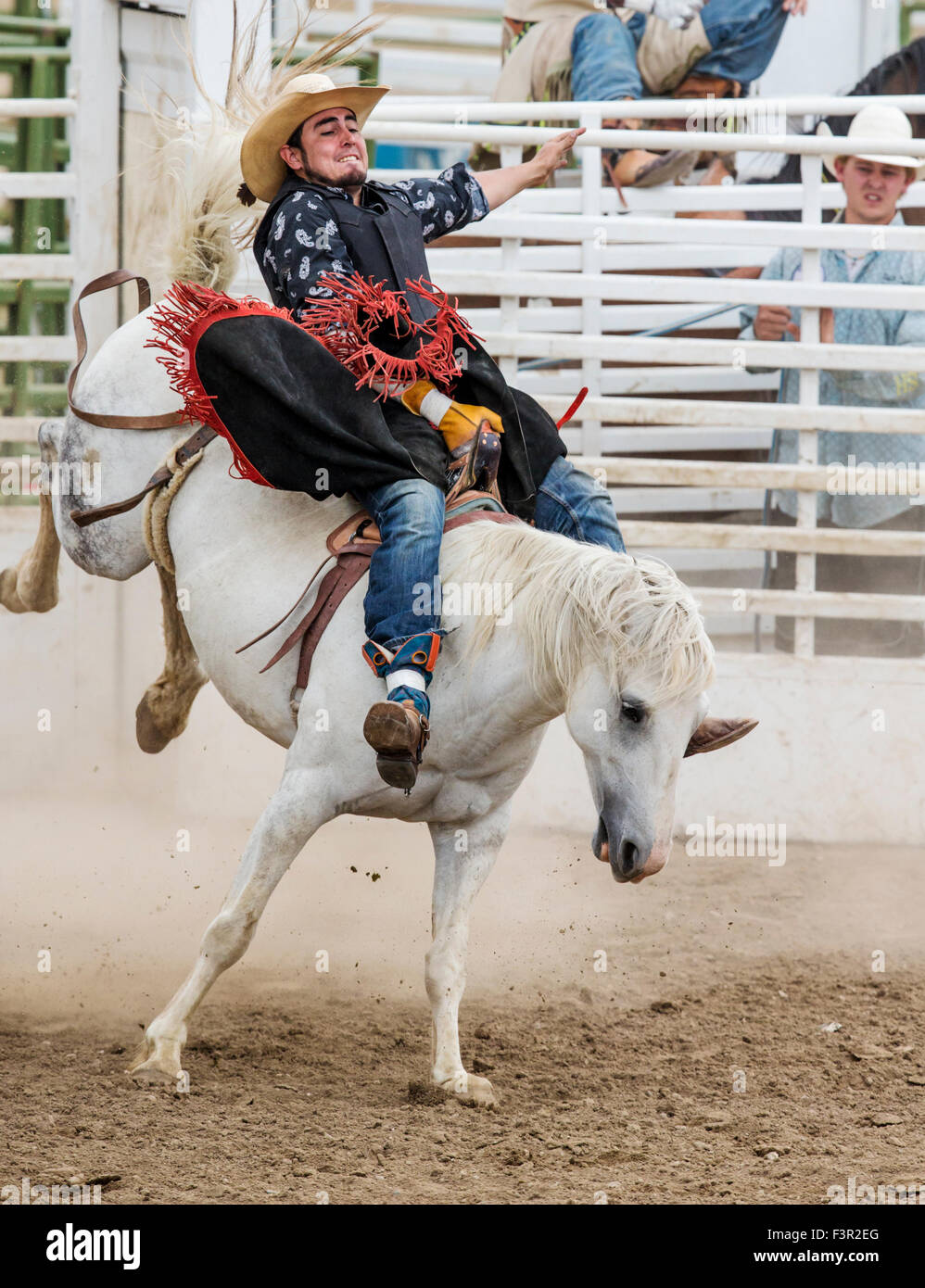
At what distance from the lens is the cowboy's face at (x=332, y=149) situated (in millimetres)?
3744

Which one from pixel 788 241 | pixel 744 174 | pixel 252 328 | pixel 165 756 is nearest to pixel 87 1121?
pixel 252 328

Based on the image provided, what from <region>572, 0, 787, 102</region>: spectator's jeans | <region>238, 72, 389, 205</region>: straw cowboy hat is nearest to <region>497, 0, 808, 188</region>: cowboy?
<region>572, 0, 787, 102</region>: spectator's jeans

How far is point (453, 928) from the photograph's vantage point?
12.4ft

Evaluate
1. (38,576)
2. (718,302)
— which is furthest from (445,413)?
(718,302)

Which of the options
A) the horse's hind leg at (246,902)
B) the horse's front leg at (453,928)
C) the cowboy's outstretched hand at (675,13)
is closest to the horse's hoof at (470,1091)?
the horse's front leg at (453,928)

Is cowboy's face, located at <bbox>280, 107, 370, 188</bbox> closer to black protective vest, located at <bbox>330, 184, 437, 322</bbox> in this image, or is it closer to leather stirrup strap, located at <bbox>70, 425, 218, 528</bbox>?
black protective vest, located at <bbox>330, 184, 437, 322</bbox>

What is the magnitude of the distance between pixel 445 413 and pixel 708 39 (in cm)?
533

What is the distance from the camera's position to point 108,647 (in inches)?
253

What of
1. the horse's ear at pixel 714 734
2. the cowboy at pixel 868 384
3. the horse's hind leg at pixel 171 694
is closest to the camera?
the horse's ear at pixel 714 734

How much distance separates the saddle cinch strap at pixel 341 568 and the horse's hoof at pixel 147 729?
3.40ft

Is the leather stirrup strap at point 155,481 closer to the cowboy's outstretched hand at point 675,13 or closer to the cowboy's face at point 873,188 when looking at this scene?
the cowboy's face at point 873,188

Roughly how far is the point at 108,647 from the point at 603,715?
3.67 m

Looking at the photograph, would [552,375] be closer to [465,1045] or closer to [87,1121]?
[465,1045]

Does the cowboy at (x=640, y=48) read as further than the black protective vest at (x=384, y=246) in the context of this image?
Yes
